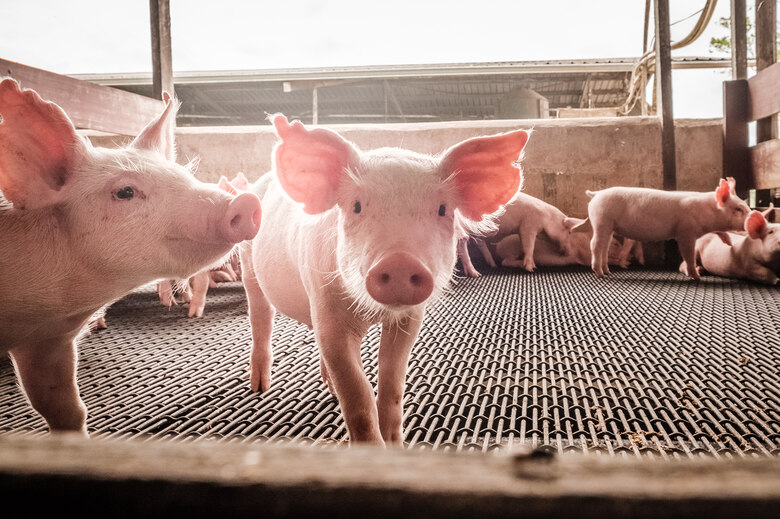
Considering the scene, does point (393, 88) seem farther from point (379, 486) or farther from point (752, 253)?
point (379, 486)

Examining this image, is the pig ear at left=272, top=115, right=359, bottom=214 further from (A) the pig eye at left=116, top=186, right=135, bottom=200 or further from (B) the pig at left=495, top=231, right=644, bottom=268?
(B) the pig at left=495, top=231, right=644, bottom=268

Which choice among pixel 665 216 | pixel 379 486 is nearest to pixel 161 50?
pixel 665 216

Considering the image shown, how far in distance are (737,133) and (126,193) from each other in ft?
23.2

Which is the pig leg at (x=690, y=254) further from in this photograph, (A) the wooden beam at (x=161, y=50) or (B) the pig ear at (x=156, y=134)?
(A) the wooden beam at (x=161, y=50)

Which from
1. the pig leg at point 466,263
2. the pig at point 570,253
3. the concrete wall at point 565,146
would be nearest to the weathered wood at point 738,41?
the concrete wall at point 565,146

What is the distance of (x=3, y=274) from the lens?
1308mm

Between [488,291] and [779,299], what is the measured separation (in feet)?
7.57

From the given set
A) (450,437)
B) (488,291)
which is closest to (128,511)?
(450,437)

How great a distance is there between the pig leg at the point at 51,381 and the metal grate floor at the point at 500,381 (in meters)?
0.26

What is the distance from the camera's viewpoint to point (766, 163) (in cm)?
567

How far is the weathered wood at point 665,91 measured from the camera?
6.31 metres

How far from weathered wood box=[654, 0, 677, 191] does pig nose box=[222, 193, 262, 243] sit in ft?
20.9

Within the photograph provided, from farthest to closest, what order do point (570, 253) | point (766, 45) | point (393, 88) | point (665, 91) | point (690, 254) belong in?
point (393, 88), point (570, 253), point (665, 91), point (766, 45), point (690, 254)

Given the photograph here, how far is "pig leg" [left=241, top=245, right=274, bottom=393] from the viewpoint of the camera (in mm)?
2275
